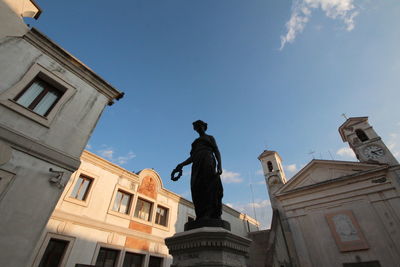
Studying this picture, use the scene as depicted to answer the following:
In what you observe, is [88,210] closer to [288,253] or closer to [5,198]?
[5,198]

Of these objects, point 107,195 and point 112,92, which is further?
point 107,195

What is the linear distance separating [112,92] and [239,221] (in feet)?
66.5

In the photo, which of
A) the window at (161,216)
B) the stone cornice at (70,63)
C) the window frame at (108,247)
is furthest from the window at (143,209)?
the stone cornice at (70,63)

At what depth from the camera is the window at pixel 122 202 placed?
1218 cm

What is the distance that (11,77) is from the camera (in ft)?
20.3

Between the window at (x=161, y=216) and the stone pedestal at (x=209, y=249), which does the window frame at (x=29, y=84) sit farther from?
the window at (x=161, y=216)

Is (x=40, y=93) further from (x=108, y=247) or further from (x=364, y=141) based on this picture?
(x=364, y=141)

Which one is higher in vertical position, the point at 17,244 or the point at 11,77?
the point at 11,77

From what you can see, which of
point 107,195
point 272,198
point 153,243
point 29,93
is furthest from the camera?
point 272,198

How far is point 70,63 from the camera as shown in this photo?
7.96 metres

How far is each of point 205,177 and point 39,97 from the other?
683cm

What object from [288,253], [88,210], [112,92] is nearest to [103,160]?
[88,210]

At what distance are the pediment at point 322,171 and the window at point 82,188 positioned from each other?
15.7 m

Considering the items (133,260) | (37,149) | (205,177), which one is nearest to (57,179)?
(37,149)
